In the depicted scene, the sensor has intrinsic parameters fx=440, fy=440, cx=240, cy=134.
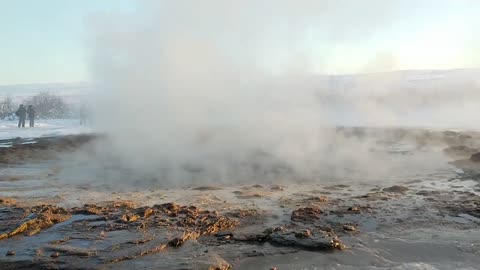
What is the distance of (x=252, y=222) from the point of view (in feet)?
15.7

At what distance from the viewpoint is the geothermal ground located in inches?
146

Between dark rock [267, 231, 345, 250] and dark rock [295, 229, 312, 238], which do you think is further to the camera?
dark rock [295, 229, 312, 238]

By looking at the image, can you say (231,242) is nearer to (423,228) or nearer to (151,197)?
(423,228)

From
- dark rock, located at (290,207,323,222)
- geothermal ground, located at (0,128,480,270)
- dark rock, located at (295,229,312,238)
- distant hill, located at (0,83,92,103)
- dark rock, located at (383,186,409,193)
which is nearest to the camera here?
geothermal ground, located at (0,128,480,270)

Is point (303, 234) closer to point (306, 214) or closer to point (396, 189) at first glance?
point (306, 214)

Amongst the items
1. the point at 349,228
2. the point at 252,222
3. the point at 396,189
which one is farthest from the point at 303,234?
the point at 396,189

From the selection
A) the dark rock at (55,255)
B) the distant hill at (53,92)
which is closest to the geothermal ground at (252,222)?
the dark rock at (55,255)

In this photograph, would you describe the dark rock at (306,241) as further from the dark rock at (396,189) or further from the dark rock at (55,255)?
the dark rock at (396,189)

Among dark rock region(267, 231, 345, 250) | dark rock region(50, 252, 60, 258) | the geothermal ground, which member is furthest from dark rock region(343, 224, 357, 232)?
dark rock region(50, 252, 60, 258)

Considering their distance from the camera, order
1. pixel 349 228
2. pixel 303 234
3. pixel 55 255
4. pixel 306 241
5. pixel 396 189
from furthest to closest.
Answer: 1. pixel 396 189
2. pixel 349 228
3. pixel 303 234
4. pixel 306 241
5. pixel 55 255

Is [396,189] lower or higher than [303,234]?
higher

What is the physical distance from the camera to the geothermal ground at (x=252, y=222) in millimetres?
3709

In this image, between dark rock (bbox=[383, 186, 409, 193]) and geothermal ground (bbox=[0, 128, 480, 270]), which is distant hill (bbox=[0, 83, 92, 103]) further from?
dark rock (bbox=[383, 186, 409, 193])

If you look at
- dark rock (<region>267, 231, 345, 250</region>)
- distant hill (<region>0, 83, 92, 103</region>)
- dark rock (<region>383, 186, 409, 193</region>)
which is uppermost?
distant hill (<region>0, 83, 92, 103</region>)
